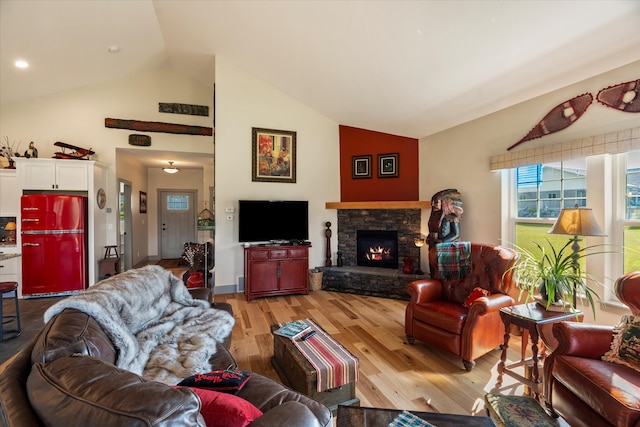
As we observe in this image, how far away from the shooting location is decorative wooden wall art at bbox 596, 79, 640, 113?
2.33m

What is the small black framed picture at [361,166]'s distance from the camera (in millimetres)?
5172

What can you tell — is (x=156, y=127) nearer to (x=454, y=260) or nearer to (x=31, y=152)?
(x=31, y=152)

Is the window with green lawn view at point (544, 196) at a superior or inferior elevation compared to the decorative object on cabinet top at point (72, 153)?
inferior

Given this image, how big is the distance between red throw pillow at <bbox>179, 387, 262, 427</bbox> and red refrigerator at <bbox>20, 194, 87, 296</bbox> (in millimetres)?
4831

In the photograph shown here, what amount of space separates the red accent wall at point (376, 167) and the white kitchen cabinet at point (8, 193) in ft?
16.9

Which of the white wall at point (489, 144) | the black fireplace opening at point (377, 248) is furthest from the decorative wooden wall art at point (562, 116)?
the black fireplace opening at point (377, 248)

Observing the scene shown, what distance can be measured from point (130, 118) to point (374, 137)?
4395 millimetres

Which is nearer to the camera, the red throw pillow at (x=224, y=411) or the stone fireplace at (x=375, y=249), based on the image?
the red throw pillow at (x=224, y=411)

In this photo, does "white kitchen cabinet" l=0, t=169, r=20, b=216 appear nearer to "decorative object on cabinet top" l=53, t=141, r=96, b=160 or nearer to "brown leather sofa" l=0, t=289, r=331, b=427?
"decorative object on cabinet top" l=53, t=141, r=96, b=160

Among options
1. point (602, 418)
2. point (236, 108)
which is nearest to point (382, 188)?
point (236, 108)

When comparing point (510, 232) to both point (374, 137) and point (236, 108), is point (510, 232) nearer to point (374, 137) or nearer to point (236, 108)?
point (374, 137)

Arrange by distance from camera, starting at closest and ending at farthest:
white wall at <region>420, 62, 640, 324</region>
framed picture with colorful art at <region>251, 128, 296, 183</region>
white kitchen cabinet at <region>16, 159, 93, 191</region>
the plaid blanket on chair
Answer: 1. white wall at <region>420, 62, 640, 324</region>
2. the plaid blanket on chair
3. white kitchen cabinet at <region>16, 159, 93, 191</region>
4. framed picture with colorful art at <region>251, 128, 296, 183</region>

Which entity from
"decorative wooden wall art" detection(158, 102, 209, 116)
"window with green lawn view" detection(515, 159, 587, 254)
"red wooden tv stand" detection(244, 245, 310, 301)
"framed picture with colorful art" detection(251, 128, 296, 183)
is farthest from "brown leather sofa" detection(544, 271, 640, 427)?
"decorative wooden wall art" detection(158, 102, 209, 116)

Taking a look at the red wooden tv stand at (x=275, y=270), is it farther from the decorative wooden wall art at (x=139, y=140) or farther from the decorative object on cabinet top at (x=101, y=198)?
the decorative wooden wall art at (x=139, y=140)
